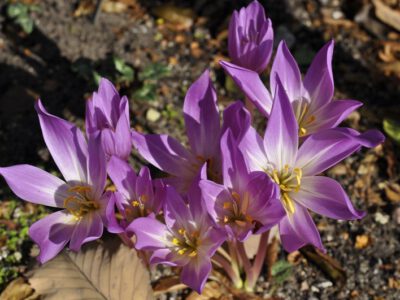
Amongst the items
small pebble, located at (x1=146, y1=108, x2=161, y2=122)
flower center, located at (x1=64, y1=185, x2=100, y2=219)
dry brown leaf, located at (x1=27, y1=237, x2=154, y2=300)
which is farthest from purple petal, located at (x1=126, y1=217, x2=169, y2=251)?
small pebble, located at (x1=146, y1=108, x2=161, y2=122)

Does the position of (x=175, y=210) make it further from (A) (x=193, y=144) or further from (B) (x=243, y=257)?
(B) (x=243, y=257)

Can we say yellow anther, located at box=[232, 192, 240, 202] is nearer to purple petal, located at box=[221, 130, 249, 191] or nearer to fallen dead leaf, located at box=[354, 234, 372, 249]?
purple petal, located at box=[221, 130, 249, 191]

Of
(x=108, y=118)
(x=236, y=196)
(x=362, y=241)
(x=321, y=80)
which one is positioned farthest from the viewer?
(x=362, y=241)

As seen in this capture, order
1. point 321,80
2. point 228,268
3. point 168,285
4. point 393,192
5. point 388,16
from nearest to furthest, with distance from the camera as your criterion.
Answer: point 321,80 < point 228,268 < point 168,285 < point 393,192 < point 388,16

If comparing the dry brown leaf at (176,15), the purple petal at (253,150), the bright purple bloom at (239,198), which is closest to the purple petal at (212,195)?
the bright purple bloom at (239,198)

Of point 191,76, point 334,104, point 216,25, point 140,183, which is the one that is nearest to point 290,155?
point 334,104

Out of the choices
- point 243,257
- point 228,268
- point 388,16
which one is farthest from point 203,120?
point 388,16

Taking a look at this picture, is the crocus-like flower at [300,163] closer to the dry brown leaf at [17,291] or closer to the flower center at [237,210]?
the flower center at [237,210]
